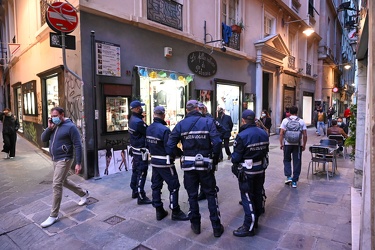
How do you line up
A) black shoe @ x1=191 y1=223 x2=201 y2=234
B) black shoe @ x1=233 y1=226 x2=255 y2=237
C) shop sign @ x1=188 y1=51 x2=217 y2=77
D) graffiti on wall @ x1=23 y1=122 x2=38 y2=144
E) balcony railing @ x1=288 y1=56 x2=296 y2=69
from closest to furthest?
black shoe @ x1=233 y1=226 x2=255 y2=237 < black shoe @ x1=191 y1=223 x2=201 y2=234 < shop sign @ x1=188 y1=51 x2=217 y2=77 < graffiti on wall @ x1=23 y1=122 x2=38 y2=144 < balcony railing @ x1=288 y1=56 x2=296 y2=69

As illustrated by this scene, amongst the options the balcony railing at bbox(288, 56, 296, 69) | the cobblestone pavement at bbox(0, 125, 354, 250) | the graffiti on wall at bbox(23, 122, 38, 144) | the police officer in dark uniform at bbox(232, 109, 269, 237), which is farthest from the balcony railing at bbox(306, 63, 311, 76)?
the graffiti on wall at bbox(23, 122, 38, 144)

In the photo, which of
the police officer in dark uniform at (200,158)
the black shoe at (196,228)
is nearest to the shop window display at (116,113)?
the police officer in dark uniform at (200,158)

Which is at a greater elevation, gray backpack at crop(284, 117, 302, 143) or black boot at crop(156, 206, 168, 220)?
gray backpack at crop(284, 117, 302, 143)

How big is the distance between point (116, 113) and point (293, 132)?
177 inches

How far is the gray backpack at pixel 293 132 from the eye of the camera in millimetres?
5555

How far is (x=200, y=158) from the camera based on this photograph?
11.4 feet

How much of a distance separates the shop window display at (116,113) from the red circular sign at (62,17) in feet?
6.05

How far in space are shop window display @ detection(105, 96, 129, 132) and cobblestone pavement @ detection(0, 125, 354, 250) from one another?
4.67 feet

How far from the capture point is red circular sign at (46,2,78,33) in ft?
18.0

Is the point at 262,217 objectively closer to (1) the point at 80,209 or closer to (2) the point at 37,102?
(1) the point at 80,209

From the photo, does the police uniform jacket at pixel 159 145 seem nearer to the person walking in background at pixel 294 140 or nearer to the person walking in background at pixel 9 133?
the person walking in background at pixel 294 140

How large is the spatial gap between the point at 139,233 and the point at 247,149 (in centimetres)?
198

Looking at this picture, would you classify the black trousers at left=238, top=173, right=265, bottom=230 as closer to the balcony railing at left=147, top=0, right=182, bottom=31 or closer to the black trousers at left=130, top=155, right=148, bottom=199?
the black trousers at left=130, top=155, right=148, bottom=199

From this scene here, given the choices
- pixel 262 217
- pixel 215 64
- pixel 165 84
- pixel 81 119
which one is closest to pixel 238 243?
pixel 262 217
